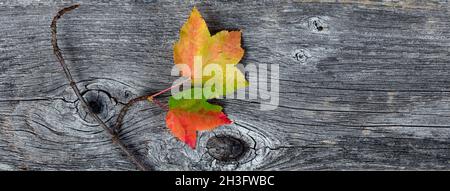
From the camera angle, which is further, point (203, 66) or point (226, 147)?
point (226, 147)

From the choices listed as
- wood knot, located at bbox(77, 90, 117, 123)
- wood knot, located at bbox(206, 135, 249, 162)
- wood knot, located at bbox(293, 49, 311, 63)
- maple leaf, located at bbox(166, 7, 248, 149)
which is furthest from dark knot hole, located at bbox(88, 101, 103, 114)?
wood knot, located at bbox(293, 49, 311, 63)

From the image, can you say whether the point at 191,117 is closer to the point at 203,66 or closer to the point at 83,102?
the point at 203,66

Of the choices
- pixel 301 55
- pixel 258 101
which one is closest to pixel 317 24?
pixel 301 55

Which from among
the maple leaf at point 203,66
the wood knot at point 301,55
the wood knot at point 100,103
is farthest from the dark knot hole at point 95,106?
the wood knot at point 301,55

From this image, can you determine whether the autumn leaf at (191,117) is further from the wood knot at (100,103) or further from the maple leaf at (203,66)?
the wood knot at (100,103)

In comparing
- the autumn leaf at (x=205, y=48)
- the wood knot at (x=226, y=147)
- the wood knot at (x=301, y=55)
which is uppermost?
the wood knot at (x=301, y=55)

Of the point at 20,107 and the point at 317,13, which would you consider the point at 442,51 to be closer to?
the point at 317,13

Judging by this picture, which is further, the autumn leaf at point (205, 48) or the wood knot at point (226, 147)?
the wood knot at point (226, 147)

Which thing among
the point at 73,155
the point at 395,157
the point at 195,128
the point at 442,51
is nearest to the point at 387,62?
the point at 442,51

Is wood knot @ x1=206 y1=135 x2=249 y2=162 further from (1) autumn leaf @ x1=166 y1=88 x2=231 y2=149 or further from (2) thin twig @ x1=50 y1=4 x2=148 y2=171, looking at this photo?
(2) thin twig @ x1=50 y1=4 x2=148 y2=171
